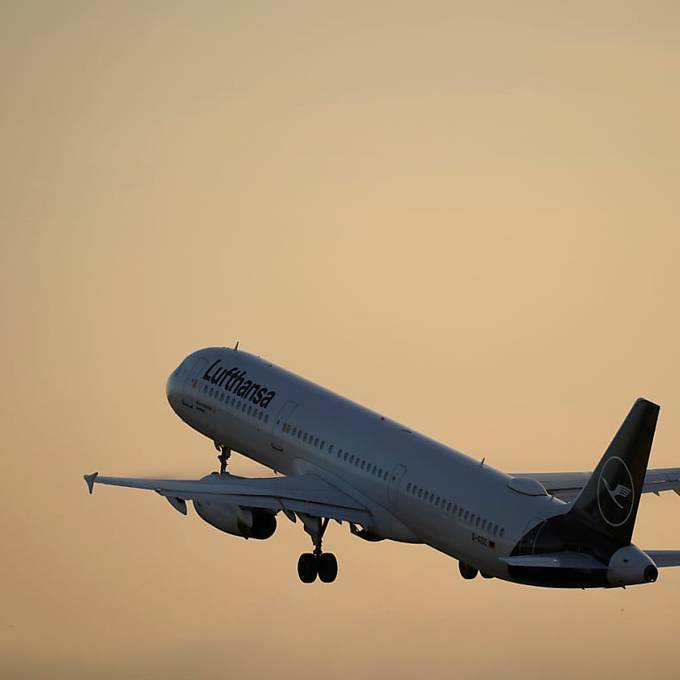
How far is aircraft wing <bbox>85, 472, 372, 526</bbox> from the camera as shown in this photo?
102 m

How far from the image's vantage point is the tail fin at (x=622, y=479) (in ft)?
297

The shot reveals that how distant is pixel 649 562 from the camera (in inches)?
3605

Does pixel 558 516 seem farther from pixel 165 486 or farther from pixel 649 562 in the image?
pixel 165 486

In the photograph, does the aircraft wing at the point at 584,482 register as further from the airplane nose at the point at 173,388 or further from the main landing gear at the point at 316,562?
the airplane nose at the point at 173,388

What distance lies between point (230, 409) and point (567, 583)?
944 inches

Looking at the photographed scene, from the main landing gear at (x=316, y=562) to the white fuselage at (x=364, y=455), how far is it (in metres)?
1.85

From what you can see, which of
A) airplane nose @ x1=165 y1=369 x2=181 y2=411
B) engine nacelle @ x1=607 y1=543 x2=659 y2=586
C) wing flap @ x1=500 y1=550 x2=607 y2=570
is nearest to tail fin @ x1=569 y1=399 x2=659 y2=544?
engine nacelle @ x1=607 y1=543 x2=659 y2=586

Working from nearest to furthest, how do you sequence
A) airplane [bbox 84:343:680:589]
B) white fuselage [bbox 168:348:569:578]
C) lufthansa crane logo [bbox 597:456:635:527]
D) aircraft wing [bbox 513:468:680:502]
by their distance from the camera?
lufthansa crane logo [bbox 597:456:635:527], airplane [bbox 84:343:680:589], white fuselage [bbox 168:348:569:578], aircraft wing [bbox 513:468:680:502]

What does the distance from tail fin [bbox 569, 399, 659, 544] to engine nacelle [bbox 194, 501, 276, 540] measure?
15826 mm

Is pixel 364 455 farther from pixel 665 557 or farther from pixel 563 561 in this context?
pixel 665 557

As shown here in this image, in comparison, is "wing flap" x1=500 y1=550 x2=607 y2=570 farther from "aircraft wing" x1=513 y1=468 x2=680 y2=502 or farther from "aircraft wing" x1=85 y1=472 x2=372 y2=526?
"aircraft wing" x1=513 y1=468 x2=680 y2=502

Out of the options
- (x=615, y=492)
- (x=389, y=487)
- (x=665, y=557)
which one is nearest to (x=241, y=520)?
(x=389, y=487)

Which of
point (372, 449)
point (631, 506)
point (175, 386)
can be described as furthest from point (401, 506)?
point (175, 386)

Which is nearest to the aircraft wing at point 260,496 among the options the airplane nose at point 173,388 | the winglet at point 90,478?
the winglet at point 90,478
